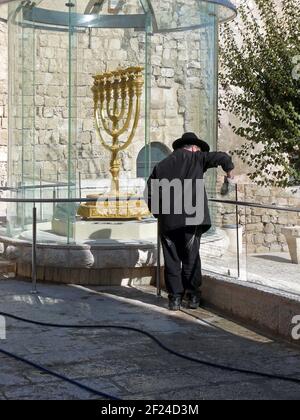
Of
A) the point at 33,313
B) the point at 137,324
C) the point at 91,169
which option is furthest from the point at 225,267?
the point at 91,169

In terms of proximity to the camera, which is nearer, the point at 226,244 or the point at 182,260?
the point at 182,260

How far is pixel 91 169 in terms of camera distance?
868 centimetres

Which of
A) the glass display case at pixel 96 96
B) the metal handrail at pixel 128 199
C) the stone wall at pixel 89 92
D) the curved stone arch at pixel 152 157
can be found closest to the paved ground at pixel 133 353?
the metal handrail at pixel 128 199

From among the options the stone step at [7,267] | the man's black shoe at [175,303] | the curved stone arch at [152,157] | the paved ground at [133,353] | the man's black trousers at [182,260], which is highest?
the curved stone arch at [152,157]

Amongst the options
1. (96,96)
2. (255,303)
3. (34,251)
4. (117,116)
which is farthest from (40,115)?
(255,303)

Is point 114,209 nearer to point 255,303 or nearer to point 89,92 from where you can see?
point 89,92

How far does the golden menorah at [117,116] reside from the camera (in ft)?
25.1

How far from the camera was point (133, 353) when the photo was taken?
15.1ft

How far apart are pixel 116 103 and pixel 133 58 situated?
0.73 m

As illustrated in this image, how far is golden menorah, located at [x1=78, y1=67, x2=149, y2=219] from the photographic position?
25.1ft

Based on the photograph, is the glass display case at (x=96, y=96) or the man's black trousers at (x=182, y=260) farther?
the glass display case at (x=96, y=96)

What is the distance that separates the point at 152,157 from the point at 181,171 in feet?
6.22

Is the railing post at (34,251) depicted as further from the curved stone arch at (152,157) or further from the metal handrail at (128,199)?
the curved stone arch at (152,157)

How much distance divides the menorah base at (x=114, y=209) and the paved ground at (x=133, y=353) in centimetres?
129
